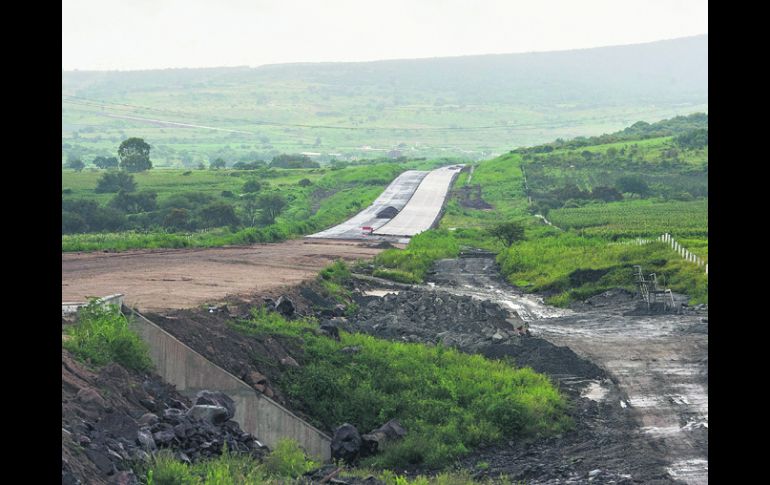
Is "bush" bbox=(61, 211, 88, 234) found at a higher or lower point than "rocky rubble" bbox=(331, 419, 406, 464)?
higher

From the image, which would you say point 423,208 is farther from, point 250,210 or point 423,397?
point 423,397

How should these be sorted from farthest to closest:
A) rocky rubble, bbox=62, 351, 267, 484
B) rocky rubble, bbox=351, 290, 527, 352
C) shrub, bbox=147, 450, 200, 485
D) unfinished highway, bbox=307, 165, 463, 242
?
unfinished highway, bbox=307, 165, 463, 242 < rocky rubble, bbox=351, 290, 527, 352 < shrub, bbox=147, 450, 200, 485 < rocky rubble, bbox=62, 351, 267, 484

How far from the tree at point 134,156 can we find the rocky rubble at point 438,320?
320ft

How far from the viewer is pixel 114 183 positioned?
3703 inches

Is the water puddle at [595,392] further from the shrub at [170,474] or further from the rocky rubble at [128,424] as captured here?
the shrub at [170,474]

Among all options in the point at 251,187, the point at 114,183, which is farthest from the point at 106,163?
the point at 251,187

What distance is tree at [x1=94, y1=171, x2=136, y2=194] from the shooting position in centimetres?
9221

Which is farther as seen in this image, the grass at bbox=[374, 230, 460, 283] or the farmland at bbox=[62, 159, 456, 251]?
the farmland at bbox=[62, 159, 456, 251]

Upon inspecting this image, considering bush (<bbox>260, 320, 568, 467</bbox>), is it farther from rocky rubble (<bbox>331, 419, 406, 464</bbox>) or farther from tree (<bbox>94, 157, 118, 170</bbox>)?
tree (<bbox>94, 157, 118, 170</bbox>)

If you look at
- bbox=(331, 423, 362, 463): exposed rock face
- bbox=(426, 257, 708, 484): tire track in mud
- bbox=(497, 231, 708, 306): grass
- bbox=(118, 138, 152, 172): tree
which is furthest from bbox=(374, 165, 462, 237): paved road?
bbox=(331, 423, 362, 463): exposed rock face

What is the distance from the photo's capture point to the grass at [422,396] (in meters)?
20.2

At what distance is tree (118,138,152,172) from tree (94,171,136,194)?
3325 centimetres

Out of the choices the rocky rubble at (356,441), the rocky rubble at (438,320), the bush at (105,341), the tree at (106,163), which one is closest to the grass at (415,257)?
the rocky rubble at (438,320)
